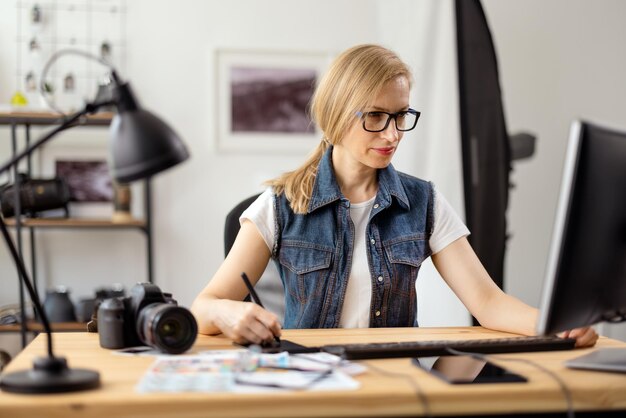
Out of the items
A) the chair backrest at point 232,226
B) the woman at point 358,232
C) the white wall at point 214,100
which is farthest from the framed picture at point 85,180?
the woman at point 358,232

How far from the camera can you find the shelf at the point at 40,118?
10.8 ft

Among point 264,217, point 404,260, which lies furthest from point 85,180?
point 404,260

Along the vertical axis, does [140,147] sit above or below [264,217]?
above

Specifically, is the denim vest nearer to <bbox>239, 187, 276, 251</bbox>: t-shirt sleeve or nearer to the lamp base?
<bbox>239, 187, 276, 251</bbox>: t-shirt sleeve

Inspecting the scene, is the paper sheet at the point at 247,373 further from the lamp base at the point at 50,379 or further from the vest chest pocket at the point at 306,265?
the vest chest pocket at the point at 306,265

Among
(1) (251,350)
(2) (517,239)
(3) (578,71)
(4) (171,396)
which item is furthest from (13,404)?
(3) (578,71)

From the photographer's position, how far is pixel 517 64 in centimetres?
385

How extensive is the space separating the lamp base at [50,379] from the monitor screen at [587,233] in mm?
636

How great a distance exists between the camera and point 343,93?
5.91 feet

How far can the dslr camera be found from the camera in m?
1.26

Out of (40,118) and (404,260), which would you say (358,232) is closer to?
(404,260)

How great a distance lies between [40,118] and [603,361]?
8.91 feet

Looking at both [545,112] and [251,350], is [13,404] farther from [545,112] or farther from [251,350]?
[545,112]

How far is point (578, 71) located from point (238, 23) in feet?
5.59
